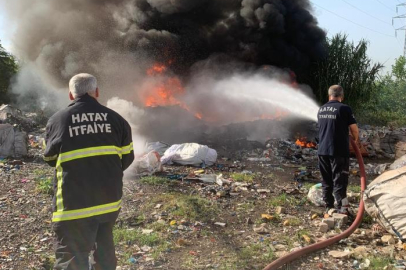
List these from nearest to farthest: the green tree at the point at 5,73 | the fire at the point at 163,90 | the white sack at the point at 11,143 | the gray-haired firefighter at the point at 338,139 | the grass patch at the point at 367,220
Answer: the grass patch at the point at 367,220
the gray-haired firefighter at the point at 338,139
the white sack at the point at 11,143
the fire at the point at 163,90
the green tree at the point at 5,73

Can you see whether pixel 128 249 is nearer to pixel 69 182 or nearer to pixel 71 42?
pixel 69 182

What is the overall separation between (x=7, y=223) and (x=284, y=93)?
32.3ft

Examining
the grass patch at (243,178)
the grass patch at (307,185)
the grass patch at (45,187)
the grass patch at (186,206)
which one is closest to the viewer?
Answer: the grass patch at (186,206)

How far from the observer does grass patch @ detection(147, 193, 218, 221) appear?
209 inches

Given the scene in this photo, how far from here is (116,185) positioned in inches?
115

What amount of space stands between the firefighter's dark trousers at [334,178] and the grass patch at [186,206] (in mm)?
1627

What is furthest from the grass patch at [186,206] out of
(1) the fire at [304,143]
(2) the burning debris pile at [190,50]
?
(2) the burning debris pile at [190,50]

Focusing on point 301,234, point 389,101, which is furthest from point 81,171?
point 389,101

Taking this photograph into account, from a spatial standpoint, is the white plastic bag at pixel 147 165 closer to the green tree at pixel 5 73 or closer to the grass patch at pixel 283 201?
the grass patch at pixel 283 201

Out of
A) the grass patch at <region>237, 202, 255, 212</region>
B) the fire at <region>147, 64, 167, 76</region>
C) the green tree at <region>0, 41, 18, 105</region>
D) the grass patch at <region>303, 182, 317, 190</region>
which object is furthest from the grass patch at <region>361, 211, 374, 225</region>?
the green tree at <region>0, 41, 18, 105</region>

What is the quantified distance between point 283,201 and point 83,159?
3974 millimetres

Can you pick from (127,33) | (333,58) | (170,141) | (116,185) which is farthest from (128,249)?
(333,58)

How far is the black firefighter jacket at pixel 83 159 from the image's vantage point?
276 centimetres

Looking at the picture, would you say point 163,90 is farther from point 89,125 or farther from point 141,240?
point 89,125
